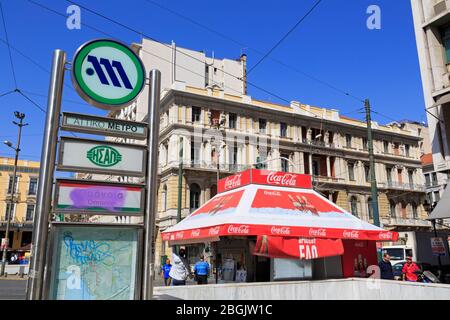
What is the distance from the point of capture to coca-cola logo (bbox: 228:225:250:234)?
980 cm

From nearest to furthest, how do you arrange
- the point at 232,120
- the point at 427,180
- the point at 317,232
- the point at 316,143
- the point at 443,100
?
the point at 317,232 < the point at 443,100 < the point at 232,120 < the point at 316,143 < the point at 427,180

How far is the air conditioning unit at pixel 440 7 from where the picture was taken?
50.9 feet

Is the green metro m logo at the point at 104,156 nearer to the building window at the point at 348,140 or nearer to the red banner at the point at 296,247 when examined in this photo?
the red banner at the point at 296,247

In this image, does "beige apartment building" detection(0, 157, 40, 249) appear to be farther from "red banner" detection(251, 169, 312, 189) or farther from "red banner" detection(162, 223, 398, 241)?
"red banner" detection(162, 223, 398, 241)

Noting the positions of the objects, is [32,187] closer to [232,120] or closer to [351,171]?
[232,120]

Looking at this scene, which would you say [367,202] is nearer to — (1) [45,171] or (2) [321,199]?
(2) [321,199]

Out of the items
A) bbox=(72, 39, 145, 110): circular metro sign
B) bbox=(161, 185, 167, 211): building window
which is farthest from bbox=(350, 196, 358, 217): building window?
bbox=(72, 39, 145, 110): circular metro sign

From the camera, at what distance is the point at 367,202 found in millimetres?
50281

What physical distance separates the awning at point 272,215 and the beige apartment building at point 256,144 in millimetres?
21624

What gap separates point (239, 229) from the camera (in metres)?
9.89

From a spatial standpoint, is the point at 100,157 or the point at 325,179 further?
the point at 325,179

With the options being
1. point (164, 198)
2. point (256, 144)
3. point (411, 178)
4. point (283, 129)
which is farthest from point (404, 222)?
point (164, 198)

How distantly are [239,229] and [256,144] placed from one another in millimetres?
34453
